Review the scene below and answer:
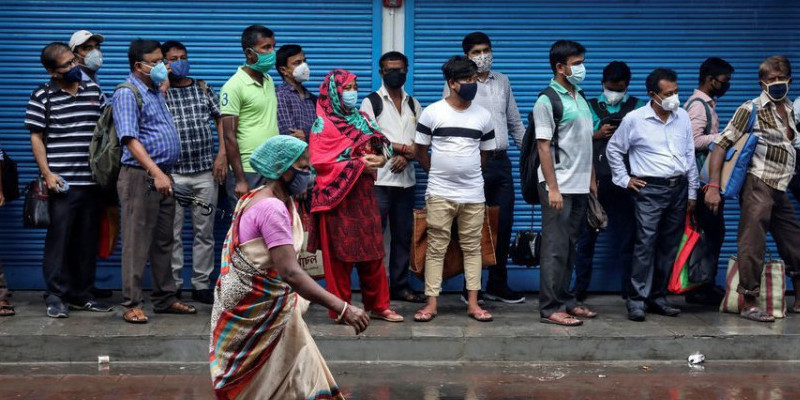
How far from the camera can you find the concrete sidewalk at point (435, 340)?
7793 millimetres

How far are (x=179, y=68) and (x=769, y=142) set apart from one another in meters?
4.50

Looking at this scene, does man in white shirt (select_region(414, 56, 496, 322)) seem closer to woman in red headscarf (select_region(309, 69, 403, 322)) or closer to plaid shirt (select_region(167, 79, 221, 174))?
woman in red headscarf (select_region(309, 69, 403, 322))

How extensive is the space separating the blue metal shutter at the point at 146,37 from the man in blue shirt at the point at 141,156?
1185 mm

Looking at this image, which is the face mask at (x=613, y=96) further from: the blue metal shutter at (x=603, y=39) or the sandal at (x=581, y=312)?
the sandal at (x=581, y=312)

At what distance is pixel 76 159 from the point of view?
8445 mm

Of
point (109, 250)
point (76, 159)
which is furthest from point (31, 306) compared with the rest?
point (76, 159)

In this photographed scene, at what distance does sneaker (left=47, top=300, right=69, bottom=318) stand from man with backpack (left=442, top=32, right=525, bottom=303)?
10.1ft

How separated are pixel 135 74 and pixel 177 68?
60cm

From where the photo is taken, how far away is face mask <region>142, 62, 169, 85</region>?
26.7 feet

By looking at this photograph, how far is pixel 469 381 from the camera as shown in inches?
293

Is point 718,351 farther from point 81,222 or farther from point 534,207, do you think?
point 81,222

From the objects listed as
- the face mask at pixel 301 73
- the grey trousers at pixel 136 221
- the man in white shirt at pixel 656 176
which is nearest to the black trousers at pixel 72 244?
the grey trousers at pixel 136 221

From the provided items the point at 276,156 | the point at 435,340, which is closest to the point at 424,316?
the point at 435,340

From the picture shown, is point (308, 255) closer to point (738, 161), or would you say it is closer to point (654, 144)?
point (654, 144)
